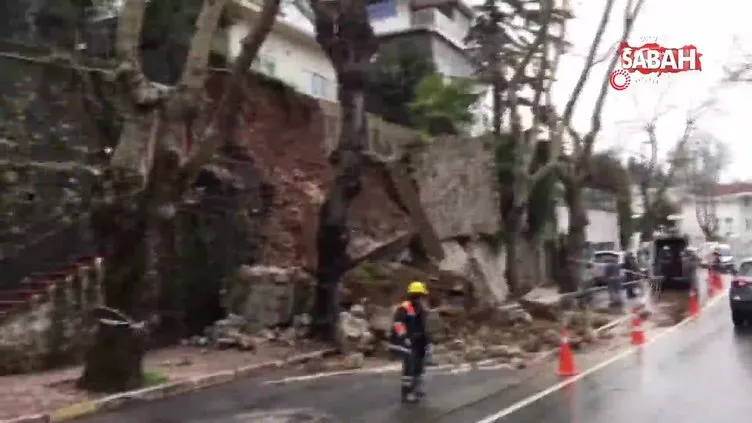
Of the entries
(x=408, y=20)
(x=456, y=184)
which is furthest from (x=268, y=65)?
(x=408, y=20)

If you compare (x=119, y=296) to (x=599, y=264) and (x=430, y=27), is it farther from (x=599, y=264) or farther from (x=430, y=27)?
(x=430, y=27)

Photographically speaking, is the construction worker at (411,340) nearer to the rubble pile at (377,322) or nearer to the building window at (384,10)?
the rubble pile at (377,322)

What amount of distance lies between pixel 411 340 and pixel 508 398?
172 cm

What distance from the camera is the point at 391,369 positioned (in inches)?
622

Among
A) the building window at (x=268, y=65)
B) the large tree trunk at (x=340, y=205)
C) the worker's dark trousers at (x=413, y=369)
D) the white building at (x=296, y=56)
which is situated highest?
the white building at (x=296, y=56)

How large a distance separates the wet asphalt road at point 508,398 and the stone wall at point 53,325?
110 inches

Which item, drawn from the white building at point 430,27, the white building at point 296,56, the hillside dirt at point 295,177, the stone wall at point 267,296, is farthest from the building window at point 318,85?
the stone wall at point 267,296

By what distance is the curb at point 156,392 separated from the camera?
35.8 ft

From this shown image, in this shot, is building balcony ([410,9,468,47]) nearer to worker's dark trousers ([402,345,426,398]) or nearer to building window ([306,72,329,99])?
building window ([306,72,329,99])

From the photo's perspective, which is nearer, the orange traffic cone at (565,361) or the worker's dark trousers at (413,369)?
the worker's dark trousers at (413,369)

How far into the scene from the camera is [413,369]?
1205 centimetres

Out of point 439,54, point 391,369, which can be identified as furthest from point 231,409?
point 439,54

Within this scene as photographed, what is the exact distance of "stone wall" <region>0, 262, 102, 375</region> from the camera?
13.8 metres

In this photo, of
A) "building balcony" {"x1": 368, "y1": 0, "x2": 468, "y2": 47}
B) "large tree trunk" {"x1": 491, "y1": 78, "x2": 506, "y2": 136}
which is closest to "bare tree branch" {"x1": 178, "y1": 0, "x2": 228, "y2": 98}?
"large tree trunk" {"x1": 491, "y1": 78, "x2": 506, "y2": 136}
